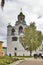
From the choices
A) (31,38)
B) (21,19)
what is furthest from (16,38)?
(31,38)

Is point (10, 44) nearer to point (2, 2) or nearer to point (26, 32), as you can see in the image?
point (26, 32)

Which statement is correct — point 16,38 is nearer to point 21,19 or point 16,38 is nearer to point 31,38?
point 21,19

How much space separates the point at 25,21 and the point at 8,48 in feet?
44.4

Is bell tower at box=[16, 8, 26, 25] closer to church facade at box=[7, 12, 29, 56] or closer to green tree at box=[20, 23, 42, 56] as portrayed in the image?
church facade at box=[7, 12, 29, 56]

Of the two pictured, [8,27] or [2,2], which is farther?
[8,27]

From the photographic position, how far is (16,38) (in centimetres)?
11156

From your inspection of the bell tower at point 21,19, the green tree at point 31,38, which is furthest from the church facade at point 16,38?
the green tree at point 31,38

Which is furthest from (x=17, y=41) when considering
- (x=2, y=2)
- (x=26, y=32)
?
(x=2, y=2)

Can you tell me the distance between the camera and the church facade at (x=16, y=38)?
108m

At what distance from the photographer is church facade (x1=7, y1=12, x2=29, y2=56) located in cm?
10831

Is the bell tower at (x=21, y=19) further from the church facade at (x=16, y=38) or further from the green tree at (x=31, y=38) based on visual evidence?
the green tree at (x=31, y=38)

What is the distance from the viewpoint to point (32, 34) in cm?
8581

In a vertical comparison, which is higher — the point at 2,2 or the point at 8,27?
the point at 8,27

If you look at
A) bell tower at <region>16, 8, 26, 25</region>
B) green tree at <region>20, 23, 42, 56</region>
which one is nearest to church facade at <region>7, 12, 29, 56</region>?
bell tower at <region>16, 8, 26, 25</region>
